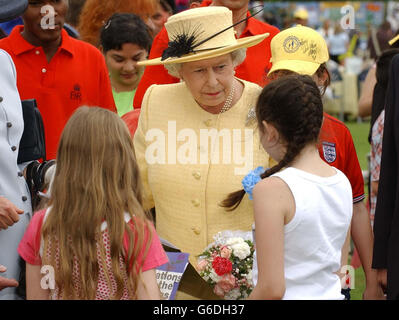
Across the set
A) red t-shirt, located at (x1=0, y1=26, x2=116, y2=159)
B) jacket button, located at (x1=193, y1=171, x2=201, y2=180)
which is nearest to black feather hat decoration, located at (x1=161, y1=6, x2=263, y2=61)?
jacket button, located at (x1=193, y1=171, x2=201, y2=180)

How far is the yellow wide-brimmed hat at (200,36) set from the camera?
12.3 feet

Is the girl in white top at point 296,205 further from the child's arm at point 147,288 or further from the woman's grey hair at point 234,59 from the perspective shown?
the woman's grey hair at point 234,59

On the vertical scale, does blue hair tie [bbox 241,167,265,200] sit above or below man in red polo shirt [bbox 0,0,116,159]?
below

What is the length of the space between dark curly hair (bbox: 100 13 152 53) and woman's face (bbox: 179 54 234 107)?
2.40 meters

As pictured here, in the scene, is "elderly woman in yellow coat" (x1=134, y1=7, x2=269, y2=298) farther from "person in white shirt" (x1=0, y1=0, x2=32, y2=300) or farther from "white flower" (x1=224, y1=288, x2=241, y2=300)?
"person in white shirt" (x1=0, y1=0, x2=32, y2=300)

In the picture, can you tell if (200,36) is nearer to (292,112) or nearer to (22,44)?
(292,112)

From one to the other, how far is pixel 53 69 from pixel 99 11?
1976mm

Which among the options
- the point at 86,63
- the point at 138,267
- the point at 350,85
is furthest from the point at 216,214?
the point at 350,85

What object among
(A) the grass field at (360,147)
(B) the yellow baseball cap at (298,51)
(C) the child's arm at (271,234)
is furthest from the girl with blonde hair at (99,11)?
(C) the child's arm at (271,234)

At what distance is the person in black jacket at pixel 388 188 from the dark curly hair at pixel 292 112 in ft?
2.50

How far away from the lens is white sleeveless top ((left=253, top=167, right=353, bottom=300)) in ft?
9.53

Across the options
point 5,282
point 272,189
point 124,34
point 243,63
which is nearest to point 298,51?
point 243,63

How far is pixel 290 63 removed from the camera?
167 inches
